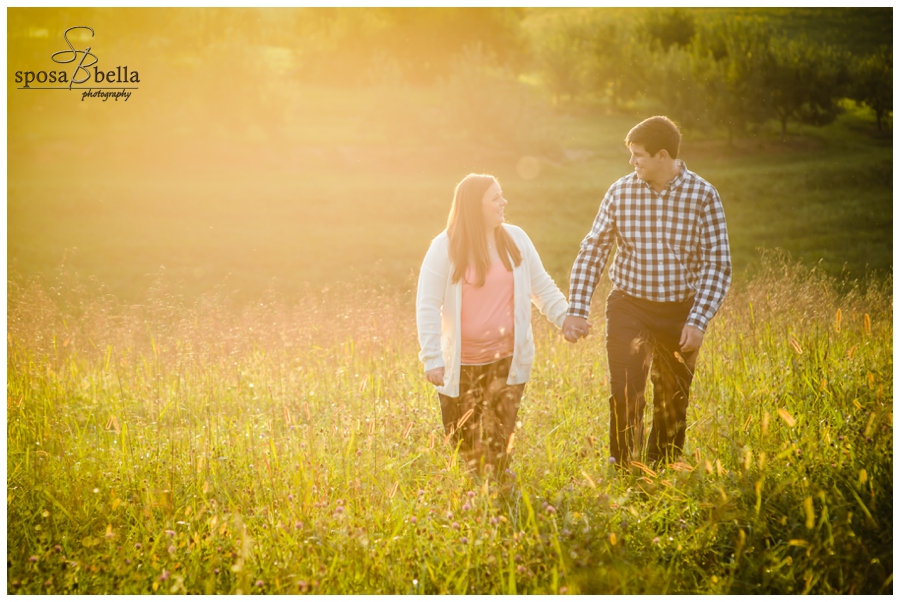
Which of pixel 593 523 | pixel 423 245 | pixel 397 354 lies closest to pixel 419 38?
pixel 423 245

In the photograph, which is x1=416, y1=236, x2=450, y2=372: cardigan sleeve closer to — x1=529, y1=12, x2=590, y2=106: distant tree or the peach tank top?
the peach tank top

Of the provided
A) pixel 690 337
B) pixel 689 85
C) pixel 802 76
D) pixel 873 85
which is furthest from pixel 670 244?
pixel 802 76

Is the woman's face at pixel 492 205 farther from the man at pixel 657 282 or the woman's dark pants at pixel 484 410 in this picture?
the woman's dark pants at pixel 484 410

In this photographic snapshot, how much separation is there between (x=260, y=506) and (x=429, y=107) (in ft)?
104

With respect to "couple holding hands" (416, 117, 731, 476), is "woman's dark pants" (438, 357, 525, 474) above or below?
below

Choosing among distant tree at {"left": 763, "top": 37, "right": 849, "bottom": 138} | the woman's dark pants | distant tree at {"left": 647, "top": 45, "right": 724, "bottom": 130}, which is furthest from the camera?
distant tree at {"left": 647, "top": 45, "right": 724, "bottom": 130}

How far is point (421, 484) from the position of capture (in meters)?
3.81

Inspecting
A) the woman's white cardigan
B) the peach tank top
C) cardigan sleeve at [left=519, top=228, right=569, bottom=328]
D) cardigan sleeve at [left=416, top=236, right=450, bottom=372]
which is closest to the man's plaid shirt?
cardigan sleeve at [left=519, top=228, right=569, bottom=328]

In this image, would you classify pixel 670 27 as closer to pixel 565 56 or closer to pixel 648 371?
pixel 565 56

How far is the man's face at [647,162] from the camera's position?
12.7 feet

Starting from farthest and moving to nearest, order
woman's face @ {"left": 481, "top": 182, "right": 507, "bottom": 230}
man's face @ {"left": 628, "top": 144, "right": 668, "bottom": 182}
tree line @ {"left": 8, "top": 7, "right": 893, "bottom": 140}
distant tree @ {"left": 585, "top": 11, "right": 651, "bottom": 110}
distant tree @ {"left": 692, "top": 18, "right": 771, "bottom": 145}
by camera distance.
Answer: distant tree @ {"left": 585, "top": 11, "right": 651, "bottom": 110} < distant tree @ {"left": 692, "top": 18, "right": 771, "bottom": 145} < tree line @ {"left": 8, "top": 7, "right": 893, "bottom": 140} < man's face @ {"left": 628, "top": 144, "right": 668, "bottom": 182} < woman's face @ {"left": 481, "top": 182, "right": 507, "bottom": 230}

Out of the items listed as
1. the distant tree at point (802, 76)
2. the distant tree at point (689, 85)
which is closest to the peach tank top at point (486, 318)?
the distant tree at point (689, 85)

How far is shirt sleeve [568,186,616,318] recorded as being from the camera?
405 centimetres

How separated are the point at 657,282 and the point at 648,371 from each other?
547 mm
